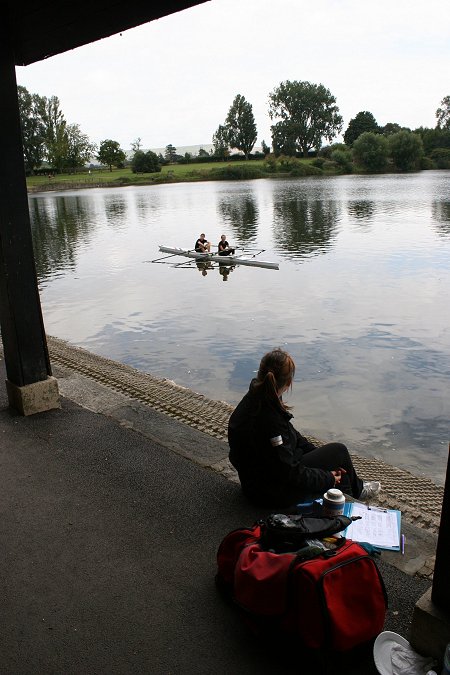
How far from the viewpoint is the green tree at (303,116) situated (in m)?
93.1

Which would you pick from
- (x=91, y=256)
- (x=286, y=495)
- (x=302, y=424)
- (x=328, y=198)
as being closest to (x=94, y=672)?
(x=286, y=495)

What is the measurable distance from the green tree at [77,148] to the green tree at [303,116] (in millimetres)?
31222

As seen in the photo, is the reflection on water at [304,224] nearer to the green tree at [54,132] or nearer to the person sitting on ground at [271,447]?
the person sitting on ground at [271,447]

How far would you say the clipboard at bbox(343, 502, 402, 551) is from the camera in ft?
10.4

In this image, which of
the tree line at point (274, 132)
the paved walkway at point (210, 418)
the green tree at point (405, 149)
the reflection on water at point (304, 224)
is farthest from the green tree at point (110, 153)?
the paved walkway at point (210, 418)

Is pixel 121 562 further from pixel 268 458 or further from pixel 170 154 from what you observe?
pixel 170 154

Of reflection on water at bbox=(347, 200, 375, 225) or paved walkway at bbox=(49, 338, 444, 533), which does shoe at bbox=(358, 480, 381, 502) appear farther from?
reflection on water at bbox=(347, 200, 375, 225)

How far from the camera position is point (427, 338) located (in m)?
11.3

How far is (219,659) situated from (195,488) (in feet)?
4.66

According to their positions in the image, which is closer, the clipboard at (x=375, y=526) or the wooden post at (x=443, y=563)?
the wooden post at (x=443, y=563)

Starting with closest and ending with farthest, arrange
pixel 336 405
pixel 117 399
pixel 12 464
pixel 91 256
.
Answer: pixel 12 464 < pixel 117 399 < pixel 336 405 < pixel 91 256

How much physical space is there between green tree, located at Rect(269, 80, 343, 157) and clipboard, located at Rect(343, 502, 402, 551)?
9439cm

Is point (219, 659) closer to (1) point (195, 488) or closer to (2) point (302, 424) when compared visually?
(1) point (195, 488)

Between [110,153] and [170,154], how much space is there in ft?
46.5
